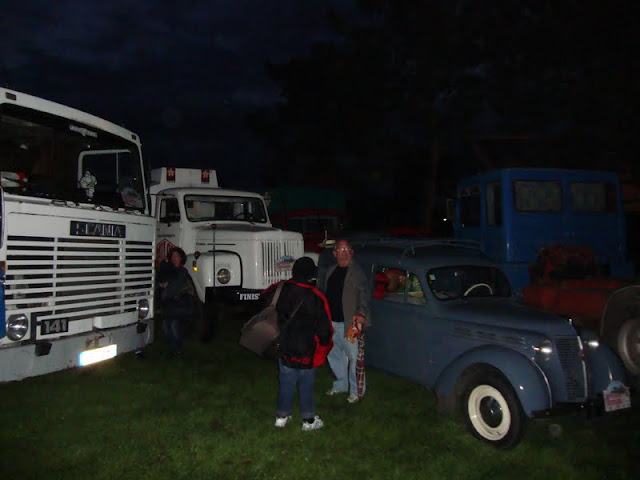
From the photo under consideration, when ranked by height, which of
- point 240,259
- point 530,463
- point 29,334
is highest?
point 240,259

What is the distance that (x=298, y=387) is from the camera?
525 cm

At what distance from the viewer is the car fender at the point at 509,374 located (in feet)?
15.1

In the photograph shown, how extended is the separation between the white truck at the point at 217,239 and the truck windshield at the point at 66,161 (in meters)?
1.22

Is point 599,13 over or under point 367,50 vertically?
under

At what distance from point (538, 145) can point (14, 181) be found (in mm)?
13580

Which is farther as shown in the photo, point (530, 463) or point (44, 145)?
point (44, 145)

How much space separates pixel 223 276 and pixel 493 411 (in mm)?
5255

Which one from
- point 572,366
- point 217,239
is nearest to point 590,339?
point 572,366

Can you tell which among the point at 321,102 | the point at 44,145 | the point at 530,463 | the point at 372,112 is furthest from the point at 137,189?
the point at 321,102

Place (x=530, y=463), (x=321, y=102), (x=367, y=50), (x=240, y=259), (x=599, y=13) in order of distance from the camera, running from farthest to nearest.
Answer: (x=321, y=102) → (x=367, y=50) → (x=599, y=13) → (x=240, y=259) → (x=530, y=463)

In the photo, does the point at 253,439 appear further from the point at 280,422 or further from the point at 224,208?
the point at 224,208

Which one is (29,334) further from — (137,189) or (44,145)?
(137,189)

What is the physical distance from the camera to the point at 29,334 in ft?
17.5

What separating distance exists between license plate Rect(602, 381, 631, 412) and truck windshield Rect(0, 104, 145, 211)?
549 cm
